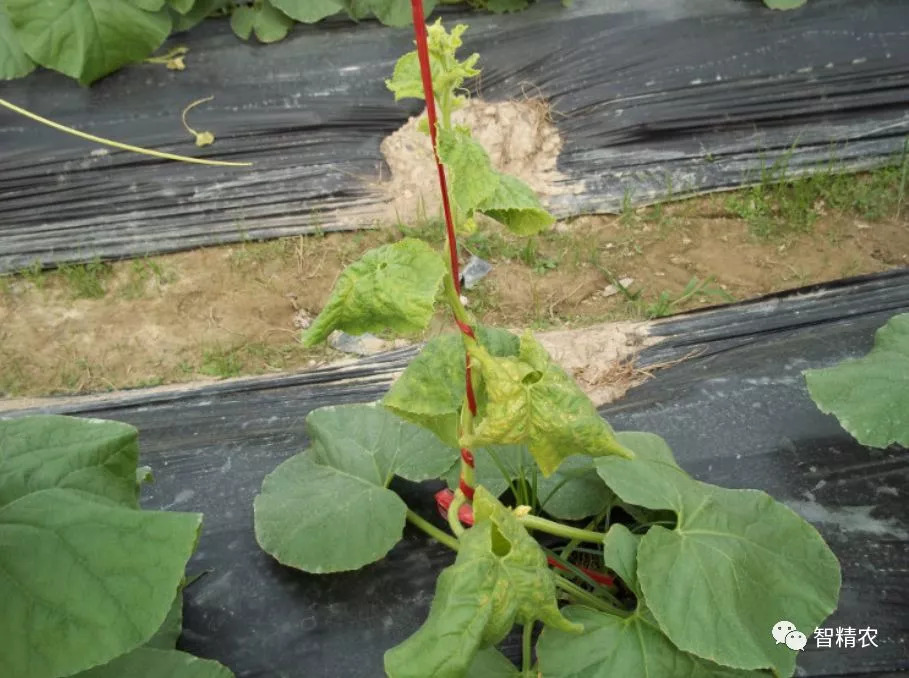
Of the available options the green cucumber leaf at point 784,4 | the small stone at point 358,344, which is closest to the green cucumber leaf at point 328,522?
the small stone at point 358,344

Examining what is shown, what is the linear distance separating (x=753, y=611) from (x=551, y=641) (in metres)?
0.29

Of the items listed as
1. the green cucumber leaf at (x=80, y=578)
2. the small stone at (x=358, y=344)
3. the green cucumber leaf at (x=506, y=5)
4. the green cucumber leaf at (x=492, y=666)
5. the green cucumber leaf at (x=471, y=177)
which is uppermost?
the green cucumber leaf at (x=506, y=5)

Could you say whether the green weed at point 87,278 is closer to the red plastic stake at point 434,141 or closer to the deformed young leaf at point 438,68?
the red plastic stake at point 434,141

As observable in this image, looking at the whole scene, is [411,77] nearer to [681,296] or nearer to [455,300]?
[455,300]

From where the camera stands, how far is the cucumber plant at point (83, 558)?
106 centimetres

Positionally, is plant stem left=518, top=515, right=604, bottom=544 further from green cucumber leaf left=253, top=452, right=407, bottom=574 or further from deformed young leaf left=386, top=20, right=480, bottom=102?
deformed young leaf left=386, top=20, right=480, bottom=102

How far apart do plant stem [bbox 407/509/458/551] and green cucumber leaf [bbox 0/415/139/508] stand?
46cm

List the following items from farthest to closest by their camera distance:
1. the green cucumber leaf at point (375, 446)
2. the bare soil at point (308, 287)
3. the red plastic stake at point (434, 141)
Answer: the bare soil at point (308, 287), the green cucumber leaf at point (375, 446), the red plastic stake at point (434, 141)

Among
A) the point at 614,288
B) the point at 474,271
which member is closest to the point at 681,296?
the point at 614,288

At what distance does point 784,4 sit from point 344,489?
294 cm

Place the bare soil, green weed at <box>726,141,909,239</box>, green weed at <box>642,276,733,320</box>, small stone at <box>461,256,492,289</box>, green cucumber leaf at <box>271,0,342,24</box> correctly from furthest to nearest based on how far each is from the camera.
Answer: green cucumber leaf at <box>271,0,342,24</box>
green weed at <box>726,141,909,239</box>
small stone at <box>461,256,492,289</box>
the bare soil
green weed at <box>642,276,733,320</box>

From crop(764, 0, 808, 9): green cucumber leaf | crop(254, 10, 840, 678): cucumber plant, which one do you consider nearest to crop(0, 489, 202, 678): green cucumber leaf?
crop(254, 10, 840, 678): cucumber plant

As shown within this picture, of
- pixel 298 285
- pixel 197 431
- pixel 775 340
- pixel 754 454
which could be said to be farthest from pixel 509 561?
pixel 298 285

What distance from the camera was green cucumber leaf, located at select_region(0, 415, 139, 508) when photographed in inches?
49.1
